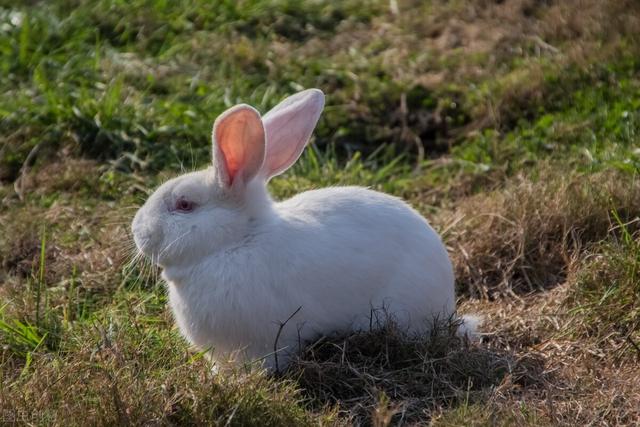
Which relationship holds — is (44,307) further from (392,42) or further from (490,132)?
(392,42)

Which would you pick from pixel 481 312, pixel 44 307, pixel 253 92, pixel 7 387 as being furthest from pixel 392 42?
pixel 7 387

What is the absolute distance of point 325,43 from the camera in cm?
813

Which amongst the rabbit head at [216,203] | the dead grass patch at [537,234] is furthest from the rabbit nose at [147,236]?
the dead grass patch at [537,234]

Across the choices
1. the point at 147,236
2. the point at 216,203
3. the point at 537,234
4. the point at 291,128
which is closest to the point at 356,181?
the point at 537,234

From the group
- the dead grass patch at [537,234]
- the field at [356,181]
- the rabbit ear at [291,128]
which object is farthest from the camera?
the dead grass patch at [537,234]

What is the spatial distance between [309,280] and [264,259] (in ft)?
0.63

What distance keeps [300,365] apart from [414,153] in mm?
2904

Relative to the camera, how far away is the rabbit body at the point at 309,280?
173 inches

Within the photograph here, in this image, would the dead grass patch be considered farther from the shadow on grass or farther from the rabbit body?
the shadow on grass

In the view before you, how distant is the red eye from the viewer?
455cm

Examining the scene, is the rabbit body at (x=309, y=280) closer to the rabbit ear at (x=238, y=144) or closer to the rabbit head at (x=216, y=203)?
the rabbit head at (x=216, y=203)

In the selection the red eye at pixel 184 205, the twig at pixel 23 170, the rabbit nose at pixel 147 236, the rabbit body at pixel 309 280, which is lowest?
the twig at pixel 23 170

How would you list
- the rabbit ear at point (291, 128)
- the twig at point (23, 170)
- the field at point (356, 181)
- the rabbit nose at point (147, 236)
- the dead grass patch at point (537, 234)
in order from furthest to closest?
the twig at point (23, 170), the dead grass patch at point (537, 234), the rabbit ear at point (291, 128), the rabbit nose at point (147, 236), the field at point (356, 181)

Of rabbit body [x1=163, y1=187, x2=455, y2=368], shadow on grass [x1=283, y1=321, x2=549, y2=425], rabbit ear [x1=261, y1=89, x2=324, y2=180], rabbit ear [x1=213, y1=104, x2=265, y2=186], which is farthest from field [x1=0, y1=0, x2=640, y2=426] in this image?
rabbit ear [x1=261, y1=89, x2=324, y2=180]
